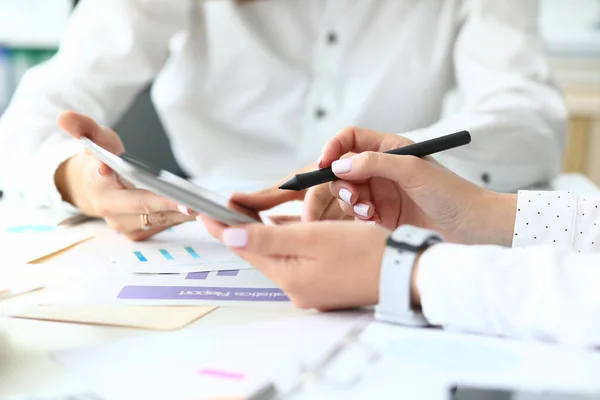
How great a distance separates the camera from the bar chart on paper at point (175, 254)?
70cm

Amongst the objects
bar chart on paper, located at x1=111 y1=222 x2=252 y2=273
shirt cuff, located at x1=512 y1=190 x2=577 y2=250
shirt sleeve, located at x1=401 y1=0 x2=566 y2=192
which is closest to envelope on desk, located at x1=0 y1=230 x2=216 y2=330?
bar chart on paper, located at x1=111 y1=222 x2=252 y2=273

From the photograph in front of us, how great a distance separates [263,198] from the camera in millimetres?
699

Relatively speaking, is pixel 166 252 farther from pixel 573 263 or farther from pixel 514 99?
pixel 514 99

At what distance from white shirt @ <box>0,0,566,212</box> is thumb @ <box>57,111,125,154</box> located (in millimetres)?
275

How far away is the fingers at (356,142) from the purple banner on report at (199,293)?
7.2 inches

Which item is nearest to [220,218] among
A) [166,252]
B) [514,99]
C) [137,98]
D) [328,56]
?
[166,252]

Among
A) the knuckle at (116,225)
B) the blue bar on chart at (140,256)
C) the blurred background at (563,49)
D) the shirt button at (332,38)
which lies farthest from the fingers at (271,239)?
the blurred background at (563,49)

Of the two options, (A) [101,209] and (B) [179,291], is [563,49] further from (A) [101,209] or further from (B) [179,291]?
(B) [179,291]

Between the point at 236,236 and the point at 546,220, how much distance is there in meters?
0.35

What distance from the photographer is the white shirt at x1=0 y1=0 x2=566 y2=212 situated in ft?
3.85

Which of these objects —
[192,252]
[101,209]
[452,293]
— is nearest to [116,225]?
[101,209]

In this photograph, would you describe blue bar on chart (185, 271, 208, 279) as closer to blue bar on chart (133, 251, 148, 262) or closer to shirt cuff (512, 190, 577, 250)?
blue bar on chart (133, 251, 148, 262)

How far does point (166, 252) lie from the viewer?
76cm

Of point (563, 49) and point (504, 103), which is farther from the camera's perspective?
point (563, 49)
